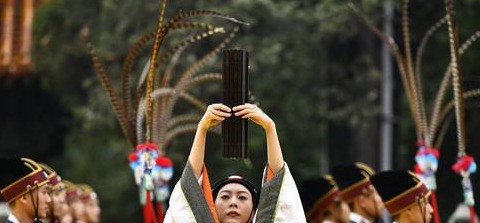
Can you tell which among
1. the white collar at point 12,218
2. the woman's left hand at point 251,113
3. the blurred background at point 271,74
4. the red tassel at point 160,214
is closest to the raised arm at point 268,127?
the woman's left hand at point 251,113

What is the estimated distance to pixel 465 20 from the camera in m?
22.3

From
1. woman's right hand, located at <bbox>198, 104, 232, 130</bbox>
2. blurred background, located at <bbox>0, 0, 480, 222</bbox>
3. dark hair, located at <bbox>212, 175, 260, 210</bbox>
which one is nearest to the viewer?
woman's right hand, located at <bbox>198, 104, 232, 130</bbox>

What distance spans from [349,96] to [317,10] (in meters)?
1.70

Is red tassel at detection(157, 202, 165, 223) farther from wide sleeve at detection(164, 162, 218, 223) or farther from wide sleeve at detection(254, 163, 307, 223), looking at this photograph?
wide sleeve at detection(254, 163, 307, 223)

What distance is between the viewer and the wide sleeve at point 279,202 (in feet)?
30.1

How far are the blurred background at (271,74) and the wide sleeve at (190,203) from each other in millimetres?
11777

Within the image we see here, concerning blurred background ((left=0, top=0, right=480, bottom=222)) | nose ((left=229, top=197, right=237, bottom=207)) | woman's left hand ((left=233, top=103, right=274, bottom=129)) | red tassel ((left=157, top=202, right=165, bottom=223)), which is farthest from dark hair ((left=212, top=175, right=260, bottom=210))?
blurred background ((left=0, top=0, right=480, bottom=222))

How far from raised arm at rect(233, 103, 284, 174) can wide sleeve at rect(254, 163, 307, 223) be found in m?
0.06

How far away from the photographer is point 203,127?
9172 mm

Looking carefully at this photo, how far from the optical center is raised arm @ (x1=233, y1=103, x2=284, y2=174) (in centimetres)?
909

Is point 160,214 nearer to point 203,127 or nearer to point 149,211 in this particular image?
point 149,211

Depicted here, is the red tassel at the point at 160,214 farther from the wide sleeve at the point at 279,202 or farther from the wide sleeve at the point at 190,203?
the wide sleeve at the point at 279,202

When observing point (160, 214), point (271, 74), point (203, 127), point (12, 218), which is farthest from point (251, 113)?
point (271, 74)

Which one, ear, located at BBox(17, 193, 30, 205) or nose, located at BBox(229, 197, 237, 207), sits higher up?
ear, located at BBox(17, 193, 30, 205)
